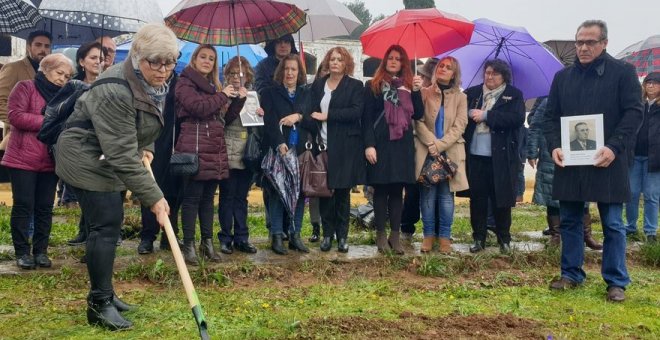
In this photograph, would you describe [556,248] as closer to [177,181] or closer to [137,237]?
[177,181]

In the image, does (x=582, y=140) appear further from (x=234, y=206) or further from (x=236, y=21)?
(x=236, y=21)

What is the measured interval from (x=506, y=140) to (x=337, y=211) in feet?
5.91

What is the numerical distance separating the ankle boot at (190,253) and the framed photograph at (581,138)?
123 inches

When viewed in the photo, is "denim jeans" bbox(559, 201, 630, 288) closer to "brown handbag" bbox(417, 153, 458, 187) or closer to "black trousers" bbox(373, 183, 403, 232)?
"brown handbag" bbox(417, 153, 458, 187)

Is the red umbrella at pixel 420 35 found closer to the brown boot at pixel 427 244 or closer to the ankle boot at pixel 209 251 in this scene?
the brown boot at pixel 427 244

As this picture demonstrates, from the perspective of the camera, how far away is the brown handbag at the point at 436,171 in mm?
7367

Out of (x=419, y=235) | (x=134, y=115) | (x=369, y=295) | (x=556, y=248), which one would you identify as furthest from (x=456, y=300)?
(x=419, y=235)

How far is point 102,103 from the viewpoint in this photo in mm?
4461

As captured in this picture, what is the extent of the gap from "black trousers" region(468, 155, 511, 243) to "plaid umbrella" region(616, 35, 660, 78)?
12.8 feet

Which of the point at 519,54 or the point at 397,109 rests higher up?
the point at 519,54

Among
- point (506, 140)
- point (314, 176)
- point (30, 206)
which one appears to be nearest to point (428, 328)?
point (314, 176)

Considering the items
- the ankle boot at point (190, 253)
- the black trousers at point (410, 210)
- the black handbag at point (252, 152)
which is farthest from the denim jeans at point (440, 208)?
the ankle boot at point (190, 253)

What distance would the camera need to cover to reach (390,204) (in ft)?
24.2

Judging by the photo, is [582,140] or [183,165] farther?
[183,165]
